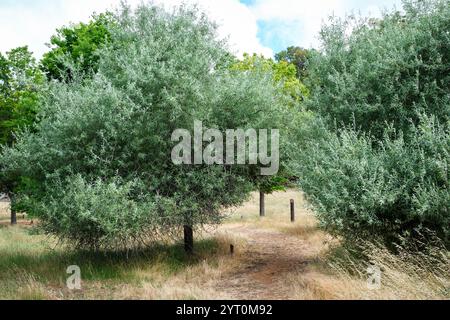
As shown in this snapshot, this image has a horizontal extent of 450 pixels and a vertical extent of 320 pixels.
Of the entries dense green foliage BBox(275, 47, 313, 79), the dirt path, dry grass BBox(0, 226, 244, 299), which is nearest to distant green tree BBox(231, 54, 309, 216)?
the dirt path

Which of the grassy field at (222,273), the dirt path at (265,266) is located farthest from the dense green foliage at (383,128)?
the dirt path at (265,266)

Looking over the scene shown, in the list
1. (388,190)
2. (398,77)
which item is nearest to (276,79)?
(398,77)

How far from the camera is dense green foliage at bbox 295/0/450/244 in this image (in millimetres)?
8977

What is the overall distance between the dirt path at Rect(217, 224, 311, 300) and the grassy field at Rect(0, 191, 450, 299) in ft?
0.08

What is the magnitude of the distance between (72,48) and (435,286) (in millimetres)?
18845

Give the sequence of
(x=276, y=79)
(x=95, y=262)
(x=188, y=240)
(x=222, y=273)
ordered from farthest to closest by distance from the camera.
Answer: (x=276, y=79), (x=188, y=240), (x=95, y=262), (x=222, y=273)

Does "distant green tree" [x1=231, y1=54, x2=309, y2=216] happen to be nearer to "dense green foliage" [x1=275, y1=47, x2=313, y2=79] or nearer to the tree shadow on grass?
the tree shadow on grass

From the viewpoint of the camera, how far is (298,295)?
8391mm

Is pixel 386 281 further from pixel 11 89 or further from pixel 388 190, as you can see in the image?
pixel 11 89

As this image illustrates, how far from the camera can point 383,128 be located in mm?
11461

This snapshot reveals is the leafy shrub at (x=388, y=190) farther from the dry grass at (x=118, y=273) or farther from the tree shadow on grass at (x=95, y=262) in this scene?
the tree shadow on grass at (x=95, y=262)

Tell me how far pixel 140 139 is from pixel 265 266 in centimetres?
553
